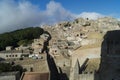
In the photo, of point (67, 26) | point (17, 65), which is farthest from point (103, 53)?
point (67, 26)

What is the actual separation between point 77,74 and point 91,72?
273cm

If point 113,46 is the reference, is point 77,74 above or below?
below

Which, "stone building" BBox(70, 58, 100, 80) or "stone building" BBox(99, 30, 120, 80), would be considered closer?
"stone building" BBox(99, 30, 120, 80)

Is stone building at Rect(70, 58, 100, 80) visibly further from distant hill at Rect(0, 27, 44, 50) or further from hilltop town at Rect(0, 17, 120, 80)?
distant hill at Rect(0, 27, 44, 50)

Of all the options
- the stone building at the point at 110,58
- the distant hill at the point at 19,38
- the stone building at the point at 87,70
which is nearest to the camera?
the stone building at the point at 110,58

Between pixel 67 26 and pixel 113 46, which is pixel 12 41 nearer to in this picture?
pixel 67 26

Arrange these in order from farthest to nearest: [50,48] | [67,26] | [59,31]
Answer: [67,26], [59,31], [50,48]

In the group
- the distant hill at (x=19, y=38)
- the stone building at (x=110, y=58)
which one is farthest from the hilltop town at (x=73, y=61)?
the distant hill at (x=19, y=38)

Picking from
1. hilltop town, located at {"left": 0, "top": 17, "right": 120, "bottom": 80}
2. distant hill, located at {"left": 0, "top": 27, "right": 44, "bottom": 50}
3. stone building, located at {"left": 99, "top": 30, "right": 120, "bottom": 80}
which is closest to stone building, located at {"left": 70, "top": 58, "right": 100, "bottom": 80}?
hilltop town, located at {"left": 0, "top": 17, "right": 120, "bottom": 80}

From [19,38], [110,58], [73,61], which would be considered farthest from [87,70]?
[19,38]

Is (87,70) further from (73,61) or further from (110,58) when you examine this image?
(73,61)

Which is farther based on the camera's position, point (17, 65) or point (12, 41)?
point (12, 41)

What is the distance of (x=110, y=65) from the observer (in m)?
46.0

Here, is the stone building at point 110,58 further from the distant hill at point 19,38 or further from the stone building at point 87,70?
the distant hill at point 19,38
